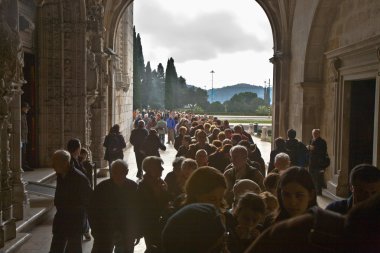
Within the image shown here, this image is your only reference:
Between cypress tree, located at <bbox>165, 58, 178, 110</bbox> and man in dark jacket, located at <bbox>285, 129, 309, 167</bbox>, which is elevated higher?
cypress tree, located at <bbox>165, 58, 178, 110</bbox>

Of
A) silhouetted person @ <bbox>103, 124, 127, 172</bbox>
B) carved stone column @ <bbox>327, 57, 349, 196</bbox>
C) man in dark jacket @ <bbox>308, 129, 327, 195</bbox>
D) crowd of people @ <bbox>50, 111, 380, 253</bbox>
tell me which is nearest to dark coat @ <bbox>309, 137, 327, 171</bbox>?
man in dark jacket @ <bbox>308, 129, 327, 195</bbox>

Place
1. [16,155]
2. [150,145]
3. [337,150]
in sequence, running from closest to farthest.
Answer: [16,155] → [337,150] → [150,145]

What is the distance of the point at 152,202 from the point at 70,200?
3.03ft

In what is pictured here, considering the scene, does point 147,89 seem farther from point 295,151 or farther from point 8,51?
point 8,51

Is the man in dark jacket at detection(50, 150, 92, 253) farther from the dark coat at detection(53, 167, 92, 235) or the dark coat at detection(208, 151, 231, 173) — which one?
the dark coat at detection(208, 151, 231, 173)

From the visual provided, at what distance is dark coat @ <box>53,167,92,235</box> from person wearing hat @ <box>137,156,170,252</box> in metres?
0.65

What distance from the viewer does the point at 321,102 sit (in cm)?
1291

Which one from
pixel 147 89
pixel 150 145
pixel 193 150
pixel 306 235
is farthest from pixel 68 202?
pixel 147 89

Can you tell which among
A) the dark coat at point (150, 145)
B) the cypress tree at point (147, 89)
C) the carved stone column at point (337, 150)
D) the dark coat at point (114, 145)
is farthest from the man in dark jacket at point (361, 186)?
the cypress tree at point (147, 89)

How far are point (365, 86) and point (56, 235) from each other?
792 centimetres

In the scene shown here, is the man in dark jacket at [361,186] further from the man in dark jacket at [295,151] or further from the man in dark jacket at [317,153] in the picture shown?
the man in dark jacket at [317,153]

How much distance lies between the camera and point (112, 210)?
197 inches

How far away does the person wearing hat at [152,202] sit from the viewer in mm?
4902

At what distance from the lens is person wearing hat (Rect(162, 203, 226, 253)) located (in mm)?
2469
